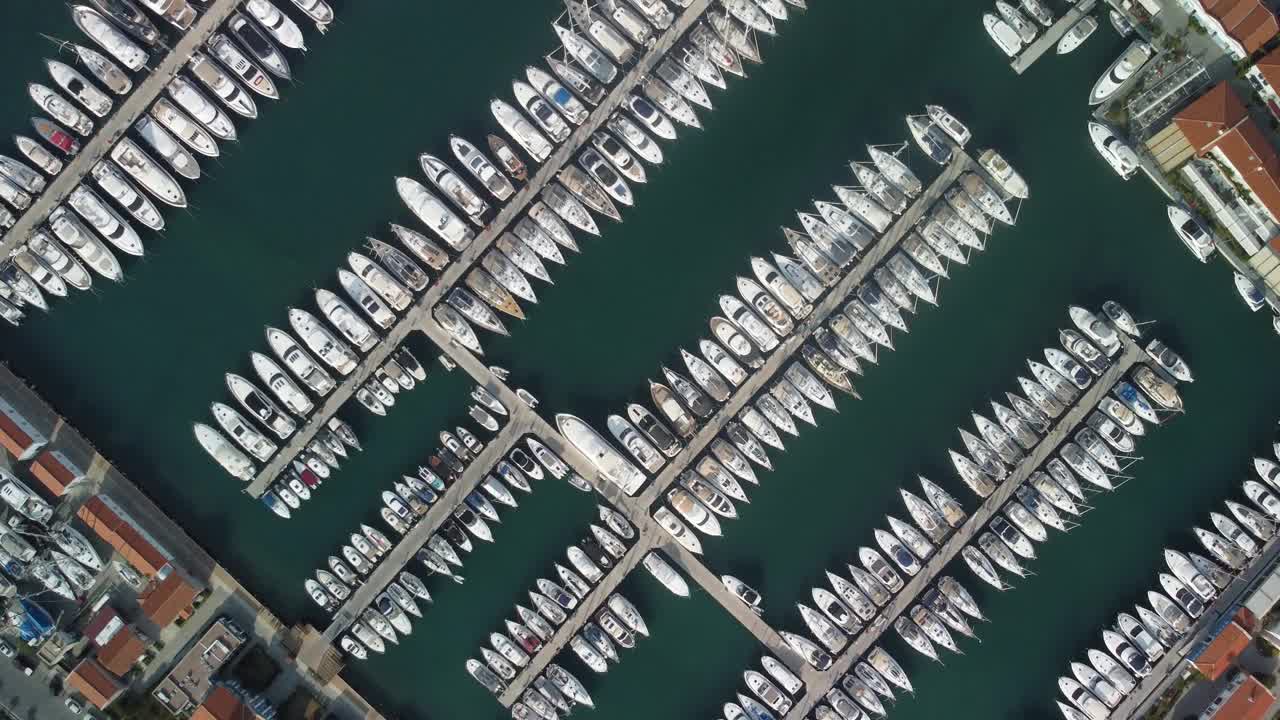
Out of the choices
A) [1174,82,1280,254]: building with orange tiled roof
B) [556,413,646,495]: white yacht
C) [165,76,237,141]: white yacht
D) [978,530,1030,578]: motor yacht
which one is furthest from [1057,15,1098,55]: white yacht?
[165,76,237,141]: white yacht

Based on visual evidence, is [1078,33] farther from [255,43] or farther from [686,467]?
[255,43]

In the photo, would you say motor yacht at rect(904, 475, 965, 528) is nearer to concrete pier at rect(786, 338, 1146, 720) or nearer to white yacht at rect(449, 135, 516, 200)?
concrete pier at rect(786, 338, 1146, 720)

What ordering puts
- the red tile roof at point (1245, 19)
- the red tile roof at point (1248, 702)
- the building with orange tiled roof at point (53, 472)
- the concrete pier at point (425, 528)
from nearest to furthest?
the red tile roof at point (1245, 19)
the building with orange tiled roof at point (53, 472)
the red tile roof at point (1248, 702)
the concrete pier at point (425, 528)

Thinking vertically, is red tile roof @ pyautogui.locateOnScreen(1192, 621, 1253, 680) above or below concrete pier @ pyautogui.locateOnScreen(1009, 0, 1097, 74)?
below

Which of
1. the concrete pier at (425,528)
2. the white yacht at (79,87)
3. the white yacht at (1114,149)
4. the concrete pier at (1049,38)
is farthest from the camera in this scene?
the concrete pier at (425,528)

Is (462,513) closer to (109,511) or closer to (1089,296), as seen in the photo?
(109,511)

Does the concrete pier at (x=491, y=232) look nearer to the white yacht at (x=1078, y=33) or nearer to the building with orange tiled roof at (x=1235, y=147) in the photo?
the white yacht at (x=1078, y=33)

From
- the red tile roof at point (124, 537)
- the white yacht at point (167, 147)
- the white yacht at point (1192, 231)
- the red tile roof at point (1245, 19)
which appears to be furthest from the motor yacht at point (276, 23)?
the white yacht at point (1192, 231)
